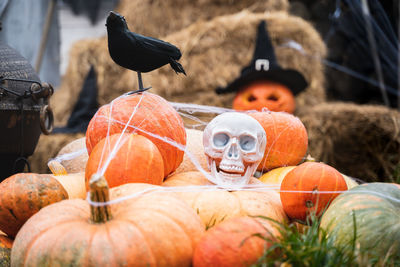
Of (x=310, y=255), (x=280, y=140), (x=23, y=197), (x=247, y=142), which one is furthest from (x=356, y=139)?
(x=23, y=197)

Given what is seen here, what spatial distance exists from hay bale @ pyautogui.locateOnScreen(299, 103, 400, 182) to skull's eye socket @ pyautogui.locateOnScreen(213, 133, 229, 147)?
2.41 m

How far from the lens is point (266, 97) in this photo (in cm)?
380

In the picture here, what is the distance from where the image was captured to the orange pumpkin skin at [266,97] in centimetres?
375

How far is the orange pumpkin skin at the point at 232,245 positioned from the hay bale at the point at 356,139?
116 inches

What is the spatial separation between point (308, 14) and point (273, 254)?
7.41 meters

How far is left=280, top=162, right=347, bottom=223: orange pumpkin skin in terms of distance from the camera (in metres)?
1.58

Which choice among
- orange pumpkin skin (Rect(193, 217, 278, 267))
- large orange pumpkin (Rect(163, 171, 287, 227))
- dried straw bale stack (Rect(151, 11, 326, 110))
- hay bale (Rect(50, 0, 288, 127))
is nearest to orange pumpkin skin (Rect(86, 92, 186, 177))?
large orange pumpkin (Rect(163, 171, 287, 227))

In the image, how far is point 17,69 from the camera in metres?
2.25

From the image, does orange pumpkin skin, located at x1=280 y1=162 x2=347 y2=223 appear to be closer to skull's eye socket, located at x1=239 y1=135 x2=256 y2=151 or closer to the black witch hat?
skull's eye socket, located at x1=239 y1=135 x2=256 y2=151

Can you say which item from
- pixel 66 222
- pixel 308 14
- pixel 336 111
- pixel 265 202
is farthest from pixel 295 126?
pixel 308 14

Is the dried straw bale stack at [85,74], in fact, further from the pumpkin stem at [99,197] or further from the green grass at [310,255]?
the green grass at [310,255]

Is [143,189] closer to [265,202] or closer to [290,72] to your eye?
[265,202]

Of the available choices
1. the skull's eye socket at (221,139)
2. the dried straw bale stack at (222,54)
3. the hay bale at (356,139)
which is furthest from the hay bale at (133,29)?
the skull's eye socket at (221,139)

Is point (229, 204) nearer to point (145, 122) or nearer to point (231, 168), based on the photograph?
point (231, 168)
